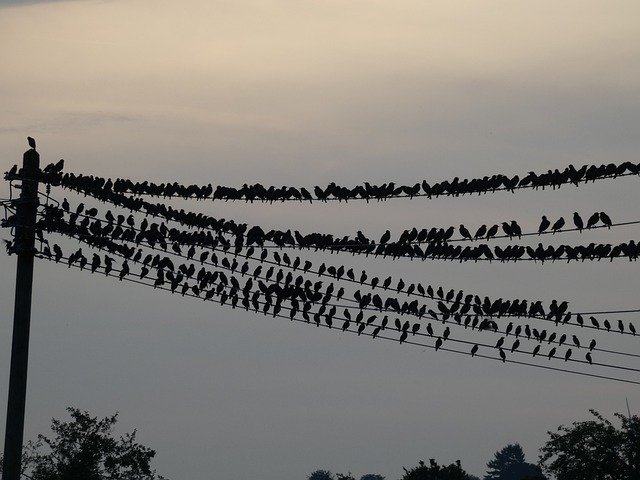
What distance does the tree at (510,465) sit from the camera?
620 feet

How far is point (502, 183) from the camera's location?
14.7m

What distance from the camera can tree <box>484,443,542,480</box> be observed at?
189m

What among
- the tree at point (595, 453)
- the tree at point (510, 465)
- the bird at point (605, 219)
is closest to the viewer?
the bird at point (605, 219)

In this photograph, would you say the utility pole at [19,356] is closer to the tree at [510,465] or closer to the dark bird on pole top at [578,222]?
the dark bird on pole top at [578,222]

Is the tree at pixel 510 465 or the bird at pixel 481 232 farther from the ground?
the tree at pixel 510 465

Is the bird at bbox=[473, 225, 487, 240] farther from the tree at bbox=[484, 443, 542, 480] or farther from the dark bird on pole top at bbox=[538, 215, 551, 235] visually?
the tree at bbox=[484, 443, 542, 480]

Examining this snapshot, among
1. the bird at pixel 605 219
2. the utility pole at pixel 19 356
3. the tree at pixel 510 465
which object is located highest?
the tree at pixel 510 465

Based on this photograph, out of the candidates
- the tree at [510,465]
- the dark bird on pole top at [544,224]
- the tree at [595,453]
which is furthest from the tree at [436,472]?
the tree at [510,465]

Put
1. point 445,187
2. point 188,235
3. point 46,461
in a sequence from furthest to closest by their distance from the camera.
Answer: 1. point 46,461
2. point 188,235
3. point 445,187

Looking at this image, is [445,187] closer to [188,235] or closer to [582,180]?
[582,180]

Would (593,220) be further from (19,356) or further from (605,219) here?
(19,356)

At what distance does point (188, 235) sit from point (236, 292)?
1184 millimetres

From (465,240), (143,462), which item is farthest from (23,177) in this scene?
(143,462)

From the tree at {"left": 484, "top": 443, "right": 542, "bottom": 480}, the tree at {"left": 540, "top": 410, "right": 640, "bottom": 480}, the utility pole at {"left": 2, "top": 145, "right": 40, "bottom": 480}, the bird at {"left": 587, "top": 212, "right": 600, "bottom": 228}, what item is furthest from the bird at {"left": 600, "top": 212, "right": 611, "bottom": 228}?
the tree at {"left": 484, "top": 443, "right": 542, "bottom": 480}
